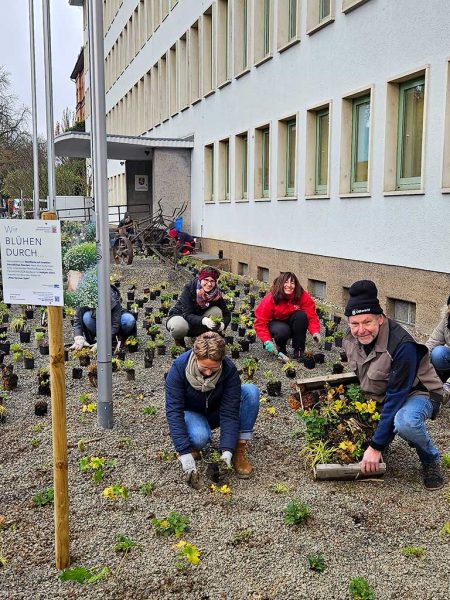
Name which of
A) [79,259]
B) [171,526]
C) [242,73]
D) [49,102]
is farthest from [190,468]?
[242,73]

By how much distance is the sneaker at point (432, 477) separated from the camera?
169 inches

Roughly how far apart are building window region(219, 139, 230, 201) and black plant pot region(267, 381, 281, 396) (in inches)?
505

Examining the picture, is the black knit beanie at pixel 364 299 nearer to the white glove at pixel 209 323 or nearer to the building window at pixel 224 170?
the white glove at pixel 209 323

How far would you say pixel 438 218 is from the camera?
8719 millimetres

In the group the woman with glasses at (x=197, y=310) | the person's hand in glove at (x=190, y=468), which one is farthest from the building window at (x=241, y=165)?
the person's hand in glove at (x=190, y=468)

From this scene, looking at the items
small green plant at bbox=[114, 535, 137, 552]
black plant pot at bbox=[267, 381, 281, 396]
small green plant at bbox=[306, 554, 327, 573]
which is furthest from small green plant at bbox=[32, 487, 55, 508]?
black plant pot at bbox=[267, 381, 281, 396]

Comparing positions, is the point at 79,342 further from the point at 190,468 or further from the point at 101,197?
the point at 190,468

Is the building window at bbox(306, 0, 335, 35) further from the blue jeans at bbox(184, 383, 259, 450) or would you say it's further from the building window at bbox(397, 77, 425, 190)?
the blue jeans at bbox(184, 383, 259, 450)

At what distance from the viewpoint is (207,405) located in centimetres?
464

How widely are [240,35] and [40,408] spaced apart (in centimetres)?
1351

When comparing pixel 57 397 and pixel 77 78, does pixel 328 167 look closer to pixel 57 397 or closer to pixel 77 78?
pixel 57 397

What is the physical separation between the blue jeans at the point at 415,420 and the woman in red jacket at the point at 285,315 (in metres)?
3.34

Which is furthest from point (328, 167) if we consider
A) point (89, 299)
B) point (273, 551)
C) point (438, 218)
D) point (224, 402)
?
point (273, 551)

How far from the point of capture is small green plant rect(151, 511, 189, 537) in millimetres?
3779
